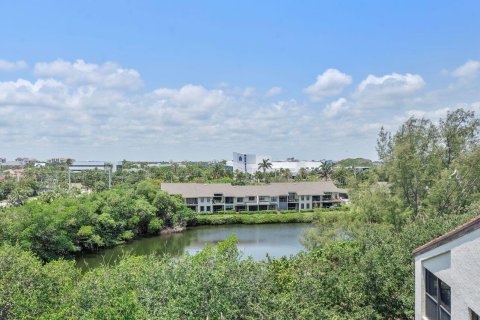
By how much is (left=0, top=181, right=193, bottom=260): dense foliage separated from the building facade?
29.9 feet

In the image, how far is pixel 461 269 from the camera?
7629 mm

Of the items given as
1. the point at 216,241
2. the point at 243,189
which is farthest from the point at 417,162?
the point at 243,189

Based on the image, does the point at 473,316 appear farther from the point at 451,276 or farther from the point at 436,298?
the point at 436,298

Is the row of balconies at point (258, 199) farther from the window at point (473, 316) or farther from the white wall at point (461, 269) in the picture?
the window at point (473, 316)

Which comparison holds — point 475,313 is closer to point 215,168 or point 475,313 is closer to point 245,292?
point 245,292

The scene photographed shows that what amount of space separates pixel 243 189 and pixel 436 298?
57.3 metres

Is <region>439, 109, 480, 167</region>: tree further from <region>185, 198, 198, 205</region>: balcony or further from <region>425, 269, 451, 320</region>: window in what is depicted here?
<region>185, 198, 198, 205</region>: balcony

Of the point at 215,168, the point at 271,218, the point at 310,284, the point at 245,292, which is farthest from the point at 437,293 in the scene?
the point at 215,168

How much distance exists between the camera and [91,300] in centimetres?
1173

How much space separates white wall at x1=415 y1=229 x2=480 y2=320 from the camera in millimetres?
7121

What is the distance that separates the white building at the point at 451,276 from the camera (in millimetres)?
7188

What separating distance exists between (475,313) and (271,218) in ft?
160

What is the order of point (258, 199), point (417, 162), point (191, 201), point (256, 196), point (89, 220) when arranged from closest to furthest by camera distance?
A: 1. point (417, 162)
2. point (89, 220)
3. point (191, 201)
4. point (256, 196)
5. point (258, 199)

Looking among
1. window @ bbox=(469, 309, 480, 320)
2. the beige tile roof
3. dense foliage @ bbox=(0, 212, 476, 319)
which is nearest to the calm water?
the beige tile roof
